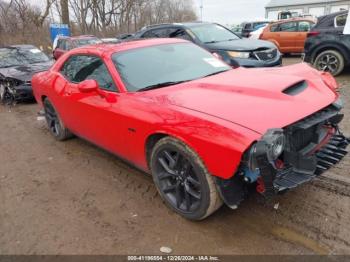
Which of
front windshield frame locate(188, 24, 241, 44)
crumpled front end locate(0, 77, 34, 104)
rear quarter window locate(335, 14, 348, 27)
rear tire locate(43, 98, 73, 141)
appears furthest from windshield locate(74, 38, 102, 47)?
rear quarter window locate(335, 14, 348, 27)

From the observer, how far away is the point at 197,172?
2.64 metres

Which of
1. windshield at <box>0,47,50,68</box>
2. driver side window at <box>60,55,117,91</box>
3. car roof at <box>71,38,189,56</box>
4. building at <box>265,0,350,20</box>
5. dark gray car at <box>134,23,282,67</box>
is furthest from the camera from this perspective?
building at <box>265,0,350,20</box>

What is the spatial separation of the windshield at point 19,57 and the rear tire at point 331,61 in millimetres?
7915

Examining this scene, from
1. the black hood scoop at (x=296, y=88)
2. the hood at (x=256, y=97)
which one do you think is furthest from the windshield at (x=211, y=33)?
the black hood scoop at (x=296, y=88)

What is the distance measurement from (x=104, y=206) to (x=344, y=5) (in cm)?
4816

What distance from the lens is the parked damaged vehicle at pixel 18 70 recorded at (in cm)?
811

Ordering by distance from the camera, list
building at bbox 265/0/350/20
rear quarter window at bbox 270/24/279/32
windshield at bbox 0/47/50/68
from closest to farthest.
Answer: windshield at bbox 0/47/50/68, rear quarter window at bbox 270/24/279/32, building at bbox 265/0/350/20

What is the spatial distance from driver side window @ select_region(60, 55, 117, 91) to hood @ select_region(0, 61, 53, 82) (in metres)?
4.00

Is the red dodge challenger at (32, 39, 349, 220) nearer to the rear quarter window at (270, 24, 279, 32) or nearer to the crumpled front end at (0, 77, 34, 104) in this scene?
the crumpled front end at (0, 77, 34, 104)

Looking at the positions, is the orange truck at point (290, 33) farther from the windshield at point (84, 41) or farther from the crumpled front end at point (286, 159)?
the crumpled front end at point (286, 159)

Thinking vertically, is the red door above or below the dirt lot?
above

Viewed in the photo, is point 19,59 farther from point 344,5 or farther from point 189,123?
point 344,5

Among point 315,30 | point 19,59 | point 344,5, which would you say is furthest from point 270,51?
point 344,5

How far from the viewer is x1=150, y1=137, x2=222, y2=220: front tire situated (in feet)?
8.63
